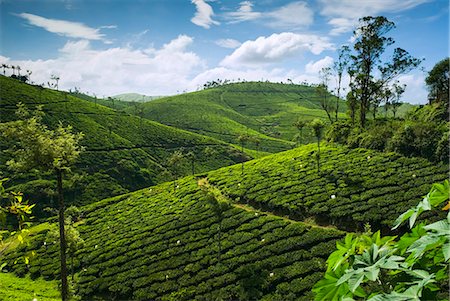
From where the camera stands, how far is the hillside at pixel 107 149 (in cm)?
9112

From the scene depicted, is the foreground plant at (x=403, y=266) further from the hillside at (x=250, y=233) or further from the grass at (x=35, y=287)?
the grass at (x=35, y=287)

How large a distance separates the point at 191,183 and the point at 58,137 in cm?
4479

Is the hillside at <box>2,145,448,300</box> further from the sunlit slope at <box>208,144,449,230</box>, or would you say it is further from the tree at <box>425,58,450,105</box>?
the tree at <box>425,58,450,105</box>

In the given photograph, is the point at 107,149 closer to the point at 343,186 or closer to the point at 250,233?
the point at 250,233

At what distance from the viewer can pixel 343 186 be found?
3997cm

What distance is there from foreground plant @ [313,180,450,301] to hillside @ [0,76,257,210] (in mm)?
83690

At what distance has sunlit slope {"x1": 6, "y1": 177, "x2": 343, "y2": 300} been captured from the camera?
28.5 m

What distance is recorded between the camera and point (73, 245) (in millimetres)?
35469

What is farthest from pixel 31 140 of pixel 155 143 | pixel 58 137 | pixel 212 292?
pixel 155 143

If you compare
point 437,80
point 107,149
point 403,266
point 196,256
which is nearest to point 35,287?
point 196,256

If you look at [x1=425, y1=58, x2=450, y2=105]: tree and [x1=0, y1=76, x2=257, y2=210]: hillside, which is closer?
[x1=425, y1=58, x2=450, y2=105]: tree

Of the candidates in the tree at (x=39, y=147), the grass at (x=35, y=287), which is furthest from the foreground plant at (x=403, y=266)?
the grass at (x=35, y=287)

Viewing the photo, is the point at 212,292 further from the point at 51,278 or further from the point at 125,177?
the point at 125,177

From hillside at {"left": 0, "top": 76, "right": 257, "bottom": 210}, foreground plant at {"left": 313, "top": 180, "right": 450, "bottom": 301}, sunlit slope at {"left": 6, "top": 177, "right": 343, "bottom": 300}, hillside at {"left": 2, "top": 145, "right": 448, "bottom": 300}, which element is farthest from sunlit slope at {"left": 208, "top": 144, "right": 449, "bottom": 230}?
hillside at {"left": 0, "top": 76, "right": 257, "bottom": 210}
